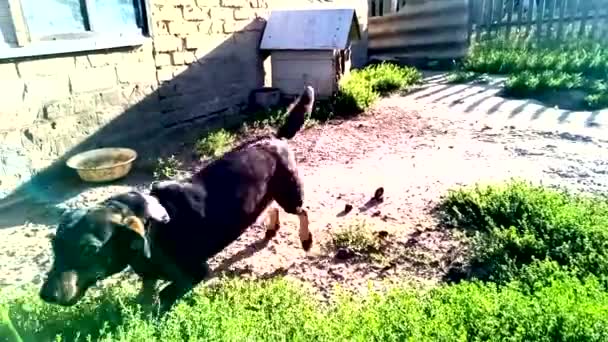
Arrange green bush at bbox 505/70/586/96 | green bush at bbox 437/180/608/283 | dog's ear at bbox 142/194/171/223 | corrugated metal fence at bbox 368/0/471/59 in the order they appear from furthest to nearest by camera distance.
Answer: corrugated metal fence at bbox 368/0/471/59 → green bush at bbox 505/70/586/96 → green bush at bbox 437/180/608/283 → dog's ear at bbox 142/194/171/223

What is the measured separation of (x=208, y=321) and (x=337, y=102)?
5.43 metres

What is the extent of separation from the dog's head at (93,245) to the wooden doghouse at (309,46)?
17.0ft

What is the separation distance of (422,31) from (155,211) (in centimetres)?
1027

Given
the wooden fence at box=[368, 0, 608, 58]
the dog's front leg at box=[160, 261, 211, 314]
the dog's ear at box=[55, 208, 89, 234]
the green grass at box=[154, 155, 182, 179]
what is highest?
the wooden fence at box=[368, 0, 608, 58]

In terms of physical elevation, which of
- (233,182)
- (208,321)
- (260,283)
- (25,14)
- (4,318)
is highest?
(25,14)

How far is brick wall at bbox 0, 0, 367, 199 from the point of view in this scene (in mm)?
5023

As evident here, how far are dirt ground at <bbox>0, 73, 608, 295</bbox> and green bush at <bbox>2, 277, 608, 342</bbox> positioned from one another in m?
0.58

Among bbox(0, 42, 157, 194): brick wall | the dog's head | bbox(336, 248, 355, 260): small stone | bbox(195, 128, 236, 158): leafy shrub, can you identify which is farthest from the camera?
bbox(195, 128, 236, 158): leafy shrub

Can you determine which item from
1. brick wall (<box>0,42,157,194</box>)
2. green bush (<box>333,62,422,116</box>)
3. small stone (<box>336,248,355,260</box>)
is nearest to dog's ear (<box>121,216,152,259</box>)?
small stone (<box>336,248,355,260</box>)

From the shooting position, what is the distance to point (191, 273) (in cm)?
291

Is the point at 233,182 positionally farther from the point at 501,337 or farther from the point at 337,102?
the point at 337,102

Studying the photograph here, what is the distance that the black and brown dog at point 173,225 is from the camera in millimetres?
2363

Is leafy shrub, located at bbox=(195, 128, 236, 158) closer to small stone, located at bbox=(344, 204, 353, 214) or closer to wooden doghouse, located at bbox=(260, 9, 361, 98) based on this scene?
wooden doghouse, located at bbox=(260, 9, 361, 98)

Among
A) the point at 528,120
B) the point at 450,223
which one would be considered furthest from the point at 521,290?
the point at 528,120
